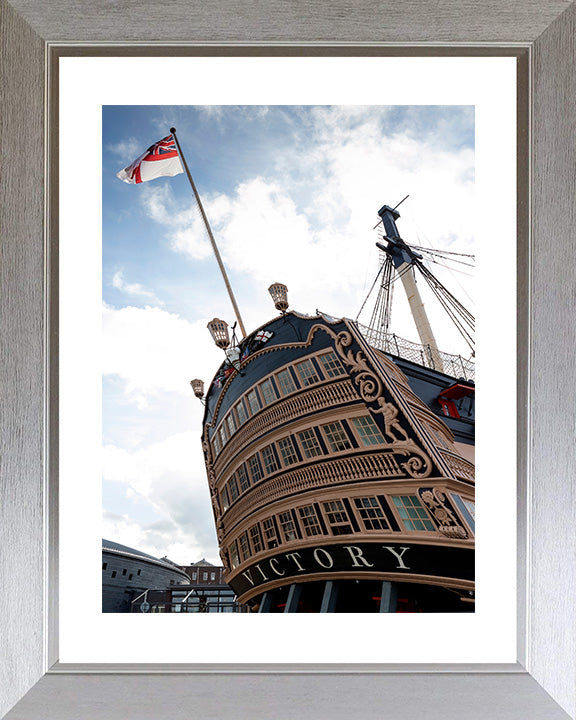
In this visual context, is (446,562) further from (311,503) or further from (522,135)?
(522,135)

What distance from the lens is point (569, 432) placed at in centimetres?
64

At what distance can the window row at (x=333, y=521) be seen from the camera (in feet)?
8.93

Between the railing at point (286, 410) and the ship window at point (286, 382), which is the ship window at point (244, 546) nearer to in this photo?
the railing at point (286, 410)

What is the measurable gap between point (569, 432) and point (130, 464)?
3191 mm

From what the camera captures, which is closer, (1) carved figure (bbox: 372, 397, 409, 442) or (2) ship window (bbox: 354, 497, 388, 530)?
(2) ship window (bbox: 354, 497, 388, 530)

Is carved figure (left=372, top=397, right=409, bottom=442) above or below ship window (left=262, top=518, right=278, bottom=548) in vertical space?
above

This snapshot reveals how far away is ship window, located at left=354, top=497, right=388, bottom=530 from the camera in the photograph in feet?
9.08

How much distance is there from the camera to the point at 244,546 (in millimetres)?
3191

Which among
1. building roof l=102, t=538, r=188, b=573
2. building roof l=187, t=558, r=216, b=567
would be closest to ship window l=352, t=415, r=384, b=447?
building roof l=187, t=558, r=216, b=567

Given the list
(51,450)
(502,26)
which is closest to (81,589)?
(51,450)

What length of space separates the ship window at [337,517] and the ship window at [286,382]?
0.87m

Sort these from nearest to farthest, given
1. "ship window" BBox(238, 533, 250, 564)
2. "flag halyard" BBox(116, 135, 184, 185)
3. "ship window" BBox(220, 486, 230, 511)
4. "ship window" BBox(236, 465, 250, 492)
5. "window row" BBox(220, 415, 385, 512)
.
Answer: "flag halyard" BBox(116, 135, 184, 185)
"window row" BBox(220, 415, 385, 512)
"ship window" BBox(238, 533, 250, 564)
"ship window" BBox(236, 465, 250, 492)
"ship window" BBox(220, 486, 230, 511)

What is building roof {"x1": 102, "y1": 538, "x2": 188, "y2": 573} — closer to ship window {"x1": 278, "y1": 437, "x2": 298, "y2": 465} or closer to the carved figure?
ship window {"x1": 278, "y1": 437, "x2": 298, "y2": 465}

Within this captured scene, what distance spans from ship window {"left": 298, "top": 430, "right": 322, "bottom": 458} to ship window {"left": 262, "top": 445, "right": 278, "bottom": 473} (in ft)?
0.87
